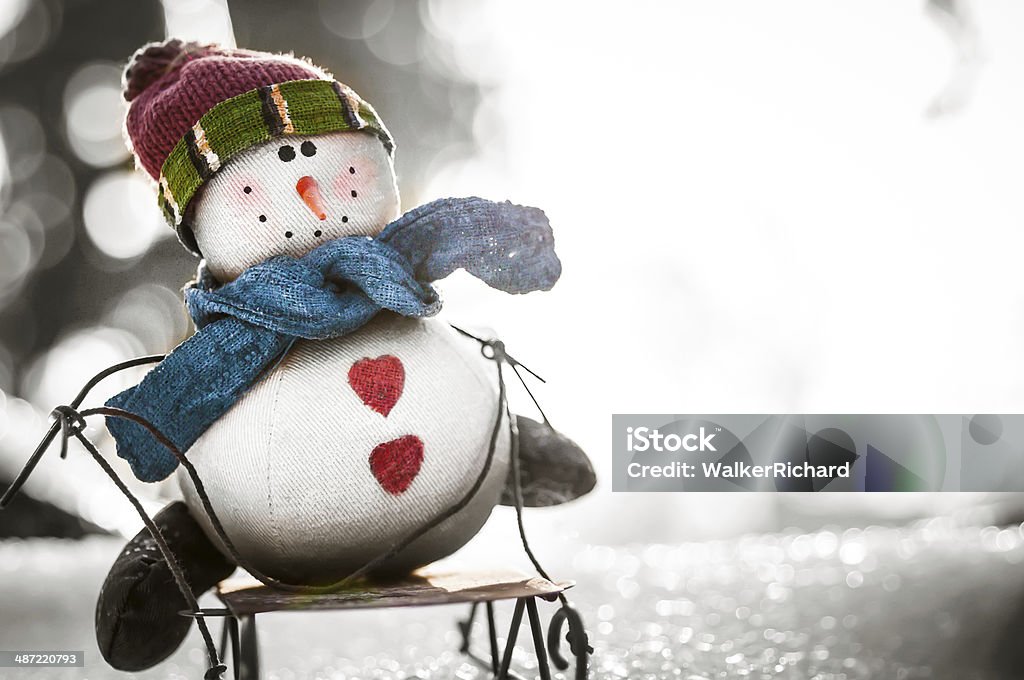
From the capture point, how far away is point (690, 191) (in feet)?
4.09

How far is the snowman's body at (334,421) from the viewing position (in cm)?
73

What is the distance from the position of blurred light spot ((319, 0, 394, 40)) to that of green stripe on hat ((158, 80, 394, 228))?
46cm

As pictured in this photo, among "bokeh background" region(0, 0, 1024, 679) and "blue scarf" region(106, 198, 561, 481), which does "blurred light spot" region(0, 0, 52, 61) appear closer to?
"bokeh background" region(0, 0, 1024, 679)

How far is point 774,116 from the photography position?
123 centimetres

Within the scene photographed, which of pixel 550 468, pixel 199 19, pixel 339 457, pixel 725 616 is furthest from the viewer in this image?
pixel 199 19

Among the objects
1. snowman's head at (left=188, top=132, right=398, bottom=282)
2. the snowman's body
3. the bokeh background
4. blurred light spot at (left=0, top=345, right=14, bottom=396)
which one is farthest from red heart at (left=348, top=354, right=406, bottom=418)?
blurred light spot at (left=0, top=345, right=14, bottom=396)

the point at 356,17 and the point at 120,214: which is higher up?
the point at 356,17

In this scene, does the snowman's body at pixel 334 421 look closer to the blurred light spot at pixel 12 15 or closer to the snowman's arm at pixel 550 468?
the snowman's arm at pixel 550 468

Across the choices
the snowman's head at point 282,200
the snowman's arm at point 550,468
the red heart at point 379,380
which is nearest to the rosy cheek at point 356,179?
the snowman's head at point 282,200

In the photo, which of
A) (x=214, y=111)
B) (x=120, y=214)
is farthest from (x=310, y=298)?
(x=120, y=214)

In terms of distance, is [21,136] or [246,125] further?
[21,136]

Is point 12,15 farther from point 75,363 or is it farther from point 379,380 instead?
point 379,380

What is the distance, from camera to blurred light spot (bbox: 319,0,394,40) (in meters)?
1.21

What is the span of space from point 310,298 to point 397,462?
128 millimetres
